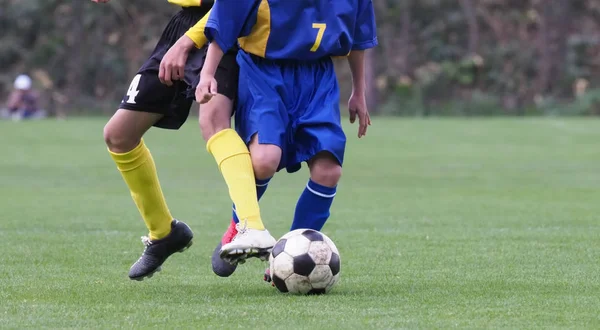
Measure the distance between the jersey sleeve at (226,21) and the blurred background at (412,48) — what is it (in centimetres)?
3449

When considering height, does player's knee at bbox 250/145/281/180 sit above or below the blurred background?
above

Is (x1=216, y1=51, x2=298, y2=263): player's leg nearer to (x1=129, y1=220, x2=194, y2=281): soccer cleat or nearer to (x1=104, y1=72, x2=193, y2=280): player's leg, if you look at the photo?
(x1=104, y1=72, x2=193, y2=280): player's leg

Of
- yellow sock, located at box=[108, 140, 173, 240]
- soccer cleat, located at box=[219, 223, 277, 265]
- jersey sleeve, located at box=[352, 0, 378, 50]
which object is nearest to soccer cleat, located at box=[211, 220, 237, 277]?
soccer cleat, located at box=[219, 223, 277, 265]

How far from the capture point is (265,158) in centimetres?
529

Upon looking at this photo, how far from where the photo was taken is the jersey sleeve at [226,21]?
5.25 meters

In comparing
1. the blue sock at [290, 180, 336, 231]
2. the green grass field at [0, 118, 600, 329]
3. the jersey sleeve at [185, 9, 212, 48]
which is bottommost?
the green grass field at [0, 118, 600, 329]

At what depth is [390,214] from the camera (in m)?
10.1

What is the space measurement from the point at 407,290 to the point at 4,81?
4074 cm

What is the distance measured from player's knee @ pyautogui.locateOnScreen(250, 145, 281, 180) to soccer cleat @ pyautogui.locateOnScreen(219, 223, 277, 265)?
34 cm

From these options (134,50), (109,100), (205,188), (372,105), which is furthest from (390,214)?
(134,50)

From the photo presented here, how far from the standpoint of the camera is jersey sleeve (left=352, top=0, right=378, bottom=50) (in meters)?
5.70

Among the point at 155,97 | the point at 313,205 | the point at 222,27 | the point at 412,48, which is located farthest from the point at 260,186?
the point at 412,48

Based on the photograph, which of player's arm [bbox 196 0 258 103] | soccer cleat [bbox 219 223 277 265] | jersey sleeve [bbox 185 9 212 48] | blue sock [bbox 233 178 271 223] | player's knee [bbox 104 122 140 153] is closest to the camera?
soccer cleat [bbox 219 223 277 265]

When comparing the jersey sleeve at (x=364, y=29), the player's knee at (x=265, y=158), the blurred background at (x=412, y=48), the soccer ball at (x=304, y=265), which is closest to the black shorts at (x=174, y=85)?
the player's knee at (x=265, y=158)
